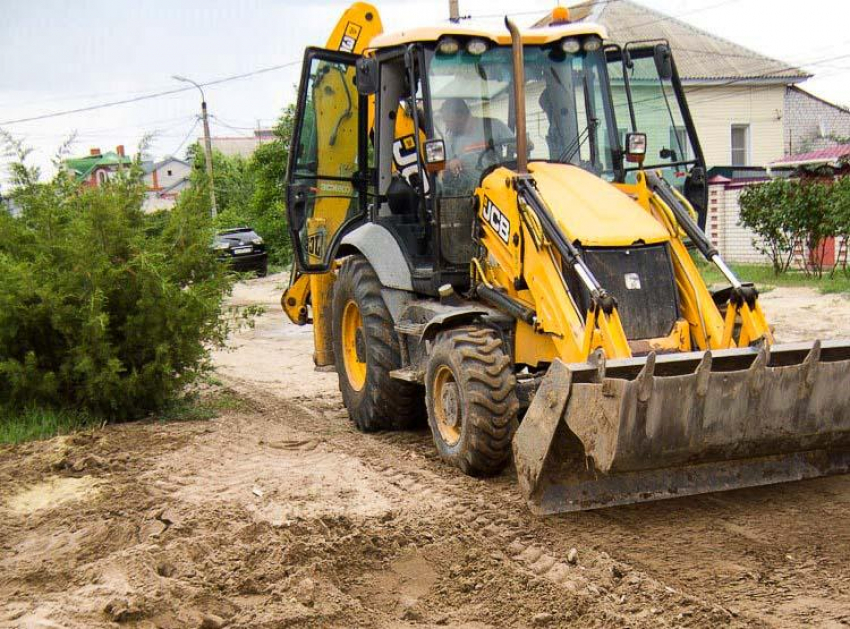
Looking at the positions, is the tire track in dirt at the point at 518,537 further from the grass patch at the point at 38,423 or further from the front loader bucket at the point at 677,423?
the grass patch at the point at 38,423

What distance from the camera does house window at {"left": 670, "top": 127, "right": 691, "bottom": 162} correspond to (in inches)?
316

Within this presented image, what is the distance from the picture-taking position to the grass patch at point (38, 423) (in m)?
8.38

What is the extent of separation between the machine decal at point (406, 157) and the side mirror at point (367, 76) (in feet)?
2.20

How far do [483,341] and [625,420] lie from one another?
1363 millimetres

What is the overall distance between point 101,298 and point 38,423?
122 centimetres

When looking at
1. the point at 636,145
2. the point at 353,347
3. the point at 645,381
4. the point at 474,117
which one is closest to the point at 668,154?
the point at 636,145

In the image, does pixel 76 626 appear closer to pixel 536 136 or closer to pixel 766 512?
pixel 766 512

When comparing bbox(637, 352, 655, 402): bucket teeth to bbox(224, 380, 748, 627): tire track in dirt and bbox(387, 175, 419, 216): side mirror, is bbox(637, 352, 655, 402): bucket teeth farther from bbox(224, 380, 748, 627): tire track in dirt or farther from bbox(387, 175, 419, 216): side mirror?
bbox(387, 175, 419, 216): side mirror

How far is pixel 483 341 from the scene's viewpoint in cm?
653

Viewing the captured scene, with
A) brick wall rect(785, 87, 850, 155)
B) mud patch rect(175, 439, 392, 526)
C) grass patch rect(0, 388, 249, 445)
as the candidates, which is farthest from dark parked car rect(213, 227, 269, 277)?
mud patch rect(175, 439, 392, 526)

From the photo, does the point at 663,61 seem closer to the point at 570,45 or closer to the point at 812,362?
the point at 570,45

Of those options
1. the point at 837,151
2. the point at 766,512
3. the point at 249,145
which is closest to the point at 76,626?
the point at 766,512

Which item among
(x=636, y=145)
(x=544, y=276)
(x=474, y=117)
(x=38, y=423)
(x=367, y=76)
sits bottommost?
(x=38, y=423)

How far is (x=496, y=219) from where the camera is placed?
23.4 feet
